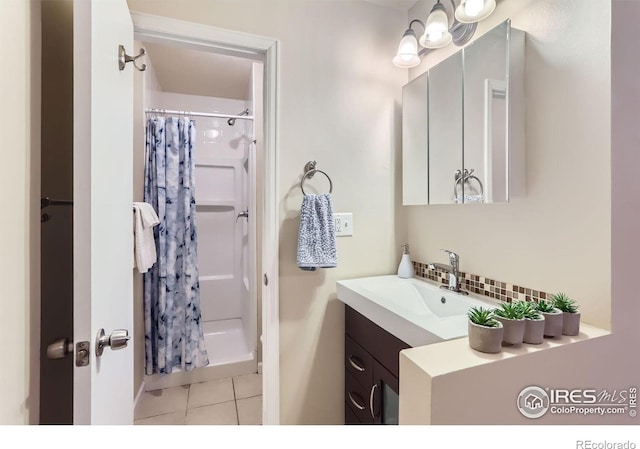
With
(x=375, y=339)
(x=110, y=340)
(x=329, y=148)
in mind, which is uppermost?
(x=329, y=148)

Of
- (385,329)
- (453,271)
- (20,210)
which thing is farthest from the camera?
(453,271)

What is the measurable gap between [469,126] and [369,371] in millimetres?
1102

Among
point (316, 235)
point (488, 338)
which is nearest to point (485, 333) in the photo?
point (488, 338)

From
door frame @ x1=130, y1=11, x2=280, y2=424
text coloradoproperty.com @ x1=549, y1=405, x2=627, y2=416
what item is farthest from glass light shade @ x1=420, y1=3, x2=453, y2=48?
text coloradoproperty.com @ x1=549, y1=405, x2=627, y2=416

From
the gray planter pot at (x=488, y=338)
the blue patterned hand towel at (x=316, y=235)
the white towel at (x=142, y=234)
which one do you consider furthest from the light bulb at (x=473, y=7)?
the white towel at (x=142, y=234)

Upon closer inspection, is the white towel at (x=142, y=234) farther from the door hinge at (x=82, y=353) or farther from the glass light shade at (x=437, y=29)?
the glass light shade at (x=437, y=29)

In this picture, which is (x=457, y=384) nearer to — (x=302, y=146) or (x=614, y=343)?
(x=614, y=343)

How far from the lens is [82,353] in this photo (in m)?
0.66

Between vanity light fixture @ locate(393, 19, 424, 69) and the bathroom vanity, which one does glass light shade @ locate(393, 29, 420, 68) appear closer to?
vanity light fixture @ locate(393, 19, 424, 69)

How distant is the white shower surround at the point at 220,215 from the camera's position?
2.74 m

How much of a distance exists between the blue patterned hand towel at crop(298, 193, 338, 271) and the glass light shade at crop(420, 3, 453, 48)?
0.84 m

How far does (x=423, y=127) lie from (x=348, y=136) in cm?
37

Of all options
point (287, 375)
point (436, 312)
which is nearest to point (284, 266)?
point (287, 375)

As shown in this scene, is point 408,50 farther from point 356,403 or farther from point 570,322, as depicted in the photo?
point 356,403
